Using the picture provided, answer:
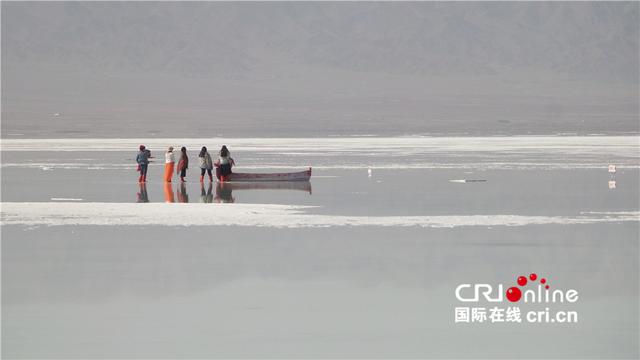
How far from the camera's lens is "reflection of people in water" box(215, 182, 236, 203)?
29.8 meters

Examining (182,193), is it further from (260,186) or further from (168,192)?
(260,186)

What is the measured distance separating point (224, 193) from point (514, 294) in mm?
17048

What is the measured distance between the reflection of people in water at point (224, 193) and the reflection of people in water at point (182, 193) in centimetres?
67

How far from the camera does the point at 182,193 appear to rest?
32.1 metres

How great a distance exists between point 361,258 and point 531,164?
94.1 ft

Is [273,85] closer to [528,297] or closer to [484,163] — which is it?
[484,163]

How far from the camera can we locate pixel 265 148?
66.9m

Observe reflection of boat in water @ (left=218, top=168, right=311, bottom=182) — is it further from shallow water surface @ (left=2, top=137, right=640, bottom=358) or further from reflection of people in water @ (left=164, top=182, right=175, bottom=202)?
reflection of people in water @ (left=164, top=182, right=175, bottom=202)

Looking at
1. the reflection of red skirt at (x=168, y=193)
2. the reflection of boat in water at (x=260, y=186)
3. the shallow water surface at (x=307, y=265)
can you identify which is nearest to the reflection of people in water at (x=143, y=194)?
the shallow water surface at (x=307, y=265)

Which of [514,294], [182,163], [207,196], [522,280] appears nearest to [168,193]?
[207,196]

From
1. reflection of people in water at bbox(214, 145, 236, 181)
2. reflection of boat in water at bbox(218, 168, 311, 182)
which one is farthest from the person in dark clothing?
reflection of boat in water at bbox(218, 168, 311, 182)

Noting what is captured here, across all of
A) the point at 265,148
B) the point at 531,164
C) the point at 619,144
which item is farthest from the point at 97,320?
the point at 619,144

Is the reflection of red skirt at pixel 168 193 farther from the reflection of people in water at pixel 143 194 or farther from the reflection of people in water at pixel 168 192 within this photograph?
the reflection of people in water at pixel 143 194

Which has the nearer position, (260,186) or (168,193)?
(168,193)
